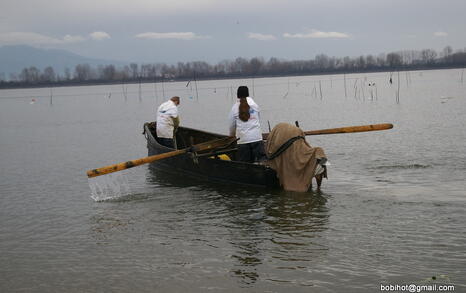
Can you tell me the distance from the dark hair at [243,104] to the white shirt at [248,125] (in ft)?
0.33

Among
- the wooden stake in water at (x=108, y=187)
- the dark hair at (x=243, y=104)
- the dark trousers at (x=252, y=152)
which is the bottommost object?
the wooden stake in water at (x=108, y=187)

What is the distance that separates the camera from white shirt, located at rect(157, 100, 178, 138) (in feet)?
50.7

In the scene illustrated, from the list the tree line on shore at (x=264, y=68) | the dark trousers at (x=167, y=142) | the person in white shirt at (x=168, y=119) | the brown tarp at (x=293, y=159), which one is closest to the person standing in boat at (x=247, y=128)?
the brown tarp at (x=293, y=159)

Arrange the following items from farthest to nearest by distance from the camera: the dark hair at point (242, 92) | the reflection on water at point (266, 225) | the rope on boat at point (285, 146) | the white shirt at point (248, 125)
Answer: the white shirt at point (248, 125), the dark hair at point (242, 92), the rope on boat at point (285, 146), the reflection on water at point (266, 225)

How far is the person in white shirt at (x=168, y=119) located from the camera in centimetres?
1545

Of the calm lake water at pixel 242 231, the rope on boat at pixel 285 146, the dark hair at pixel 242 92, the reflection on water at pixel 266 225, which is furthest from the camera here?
the dark hair at pixel 242 92

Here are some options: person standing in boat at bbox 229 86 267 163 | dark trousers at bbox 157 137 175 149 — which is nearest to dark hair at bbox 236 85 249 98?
person standing in boat at bbox 229 86 267 163

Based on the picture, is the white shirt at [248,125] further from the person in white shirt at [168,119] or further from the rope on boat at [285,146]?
the person in white shirt at [168,119]

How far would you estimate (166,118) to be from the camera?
1558cm

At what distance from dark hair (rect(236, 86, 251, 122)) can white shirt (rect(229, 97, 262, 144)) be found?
101 mm

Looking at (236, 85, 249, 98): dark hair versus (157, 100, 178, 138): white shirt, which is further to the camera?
(157, 100, 178, 138): white shirt

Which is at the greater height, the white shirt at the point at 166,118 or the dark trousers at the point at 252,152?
the white shirt at the point at 166,118

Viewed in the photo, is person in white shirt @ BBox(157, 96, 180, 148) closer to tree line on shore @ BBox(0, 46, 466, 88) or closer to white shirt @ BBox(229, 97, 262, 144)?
white shirt @ BBox(229, 97, 262, 144)

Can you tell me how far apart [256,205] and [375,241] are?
3.22 meters
